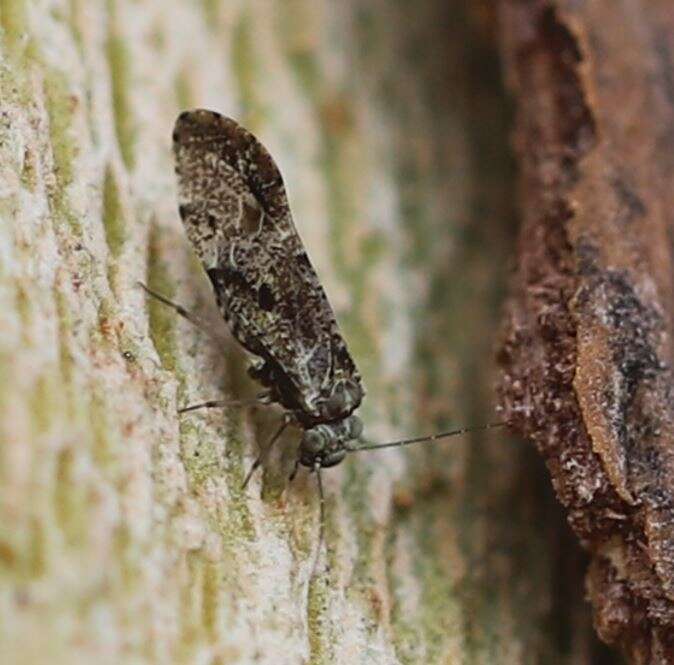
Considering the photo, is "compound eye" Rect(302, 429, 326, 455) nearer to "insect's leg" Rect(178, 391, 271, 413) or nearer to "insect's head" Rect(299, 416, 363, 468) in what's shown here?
"insect's head" Rect(299, 416, 363, 468)

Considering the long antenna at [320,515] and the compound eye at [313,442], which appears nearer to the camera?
the long antenna at [320,515]

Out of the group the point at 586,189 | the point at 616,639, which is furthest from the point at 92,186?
the point at 616,639

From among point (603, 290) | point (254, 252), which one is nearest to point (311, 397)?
point (254, 252)

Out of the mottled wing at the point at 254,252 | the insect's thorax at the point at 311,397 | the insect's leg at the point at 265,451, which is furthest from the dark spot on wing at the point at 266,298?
the insect's leg at the point at 265,451

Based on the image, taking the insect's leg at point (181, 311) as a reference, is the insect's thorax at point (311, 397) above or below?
below

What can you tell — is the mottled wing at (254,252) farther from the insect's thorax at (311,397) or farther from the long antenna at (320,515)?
the long antenna at (320,515)

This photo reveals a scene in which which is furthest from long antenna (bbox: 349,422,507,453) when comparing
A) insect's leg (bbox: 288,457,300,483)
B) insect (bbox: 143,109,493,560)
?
insect's leg (bbox: 288,457,300,483)

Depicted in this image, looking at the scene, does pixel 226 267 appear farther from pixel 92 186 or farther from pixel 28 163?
pixel 28 163

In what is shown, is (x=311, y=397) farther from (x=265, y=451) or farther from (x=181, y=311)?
(x=181, y=311)
